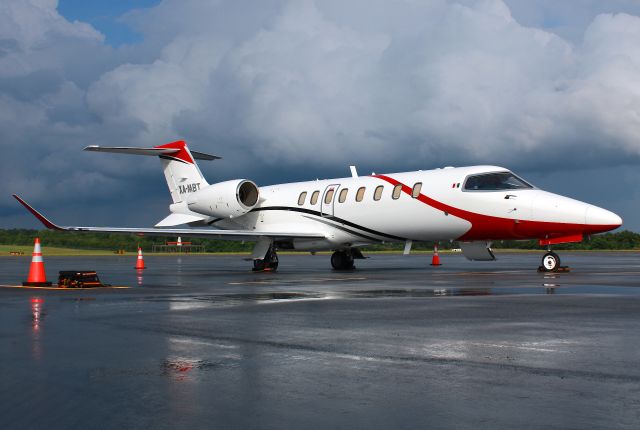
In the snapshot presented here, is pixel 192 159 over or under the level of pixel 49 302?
over

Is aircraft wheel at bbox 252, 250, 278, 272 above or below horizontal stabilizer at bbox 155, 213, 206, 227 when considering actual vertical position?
below

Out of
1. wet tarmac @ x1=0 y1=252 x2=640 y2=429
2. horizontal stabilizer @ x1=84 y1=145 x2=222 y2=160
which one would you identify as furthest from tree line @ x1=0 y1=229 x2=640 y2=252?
wet tarmac @ x1=0 y1=252 x2=640 y2=429

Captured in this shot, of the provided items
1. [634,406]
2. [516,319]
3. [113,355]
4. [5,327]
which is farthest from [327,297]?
[634,406]

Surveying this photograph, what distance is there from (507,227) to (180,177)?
13412 millimetres

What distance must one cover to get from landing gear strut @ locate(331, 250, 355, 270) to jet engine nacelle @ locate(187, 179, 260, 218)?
338cm

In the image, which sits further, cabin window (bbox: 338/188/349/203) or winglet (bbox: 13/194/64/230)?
cabin window (bbox: 338/188/349/203)

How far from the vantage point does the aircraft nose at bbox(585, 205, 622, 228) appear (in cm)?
1922

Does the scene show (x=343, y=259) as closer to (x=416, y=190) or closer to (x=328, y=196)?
(x=328, y=196)

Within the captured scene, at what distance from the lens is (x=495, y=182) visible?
824 inches

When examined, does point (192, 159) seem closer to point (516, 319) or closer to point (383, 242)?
point (383, 242)

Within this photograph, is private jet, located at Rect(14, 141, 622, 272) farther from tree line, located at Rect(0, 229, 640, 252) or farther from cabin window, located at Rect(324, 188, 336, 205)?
tree line, located at Rect(0, 229, 640, 252)

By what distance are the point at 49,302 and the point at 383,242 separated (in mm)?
12983

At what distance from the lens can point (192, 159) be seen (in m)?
28.8

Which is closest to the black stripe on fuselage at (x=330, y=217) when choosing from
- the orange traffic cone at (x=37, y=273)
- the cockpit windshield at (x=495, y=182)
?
the cockpit windshield at (x=495, y=182)
